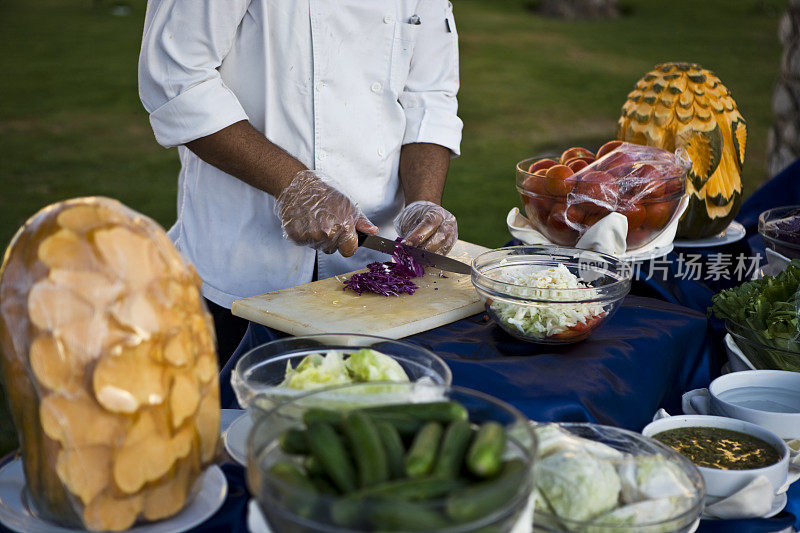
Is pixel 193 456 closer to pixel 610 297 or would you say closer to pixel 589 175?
pixel 610 297

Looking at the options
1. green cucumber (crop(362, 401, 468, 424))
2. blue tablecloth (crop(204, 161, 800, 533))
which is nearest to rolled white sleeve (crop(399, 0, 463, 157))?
blue tablecloth (crop(204, 161, 800, 533))

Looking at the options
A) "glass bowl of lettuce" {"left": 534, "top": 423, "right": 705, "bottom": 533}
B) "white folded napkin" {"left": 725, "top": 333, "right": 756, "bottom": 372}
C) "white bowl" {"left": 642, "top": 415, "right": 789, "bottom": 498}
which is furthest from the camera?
"white folded napkin" {"left": 725, "top": 333, "right": 756, "bottom": 372}

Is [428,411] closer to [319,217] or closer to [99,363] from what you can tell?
[99,363]

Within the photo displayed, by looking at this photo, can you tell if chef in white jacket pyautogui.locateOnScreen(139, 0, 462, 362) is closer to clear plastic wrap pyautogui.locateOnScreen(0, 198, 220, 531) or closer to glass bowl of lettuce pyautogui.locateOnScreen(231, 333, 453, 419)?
glass bowl of lettuce pyautogui.locateOnScreen(231, 333, 453, 419)

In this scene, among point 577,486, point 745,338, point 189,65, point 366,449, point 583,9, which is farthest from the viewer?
point 583,9

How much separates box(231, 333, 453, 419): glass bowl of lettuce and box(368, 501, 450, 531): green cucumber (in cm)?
26

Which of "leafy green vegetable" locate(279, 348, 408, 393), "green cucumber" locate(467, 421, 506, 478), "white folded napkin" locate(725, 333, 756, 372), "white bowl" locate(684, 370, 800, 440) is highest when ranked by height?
"green cucumber" locate(467, 421, 506, 478)

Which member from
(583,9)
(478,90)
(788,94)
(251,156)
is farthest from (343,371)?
(583,9)

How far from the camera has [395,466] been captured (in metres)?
0.92

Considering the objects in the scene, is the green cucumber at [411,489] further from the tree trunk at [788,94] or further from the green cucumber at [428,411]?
the tree trunk at [788,94]

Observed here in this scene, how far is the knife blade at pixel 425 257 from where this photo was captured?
6.31 feet

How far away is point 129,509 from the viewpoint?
1.03m

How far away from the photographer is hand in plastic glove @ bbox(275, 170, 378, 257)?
77.3 inches

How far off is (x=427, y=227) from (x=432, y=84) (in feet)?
2.23
